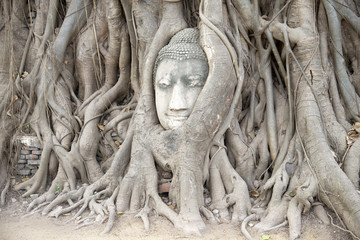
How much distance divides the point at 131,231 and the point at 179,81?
1.52m

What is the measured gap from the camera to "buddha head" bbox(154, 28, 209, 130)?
11.5 feet

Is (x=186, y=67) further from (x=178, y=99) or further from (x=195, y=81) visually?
(x=178, y=99)

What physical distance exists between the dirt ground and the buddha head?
1026 mm

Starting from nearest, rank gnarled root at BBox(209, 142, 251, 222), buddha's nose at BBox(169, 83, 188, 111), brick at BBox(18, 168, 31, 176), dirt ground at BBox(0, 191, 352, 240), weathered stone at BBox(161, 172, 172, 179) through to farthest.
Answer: dirt ground at BBox(0, 191, 352, 240) < gnarled root at BBox(209, 142, 251, 222) < buddha's nose at BBox(169, 83, 188, 111) < weathered stone at BBox(161, 172, 172, 179) < brick at BBox(18, 168, 31, 176)

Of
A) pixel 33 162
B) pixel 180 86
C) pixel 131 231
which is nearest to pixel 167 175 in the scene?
pixel 131 231

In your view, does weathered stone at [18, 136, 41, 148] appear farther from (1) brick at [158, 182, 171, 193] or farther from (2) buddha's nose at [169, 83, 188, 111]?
(2) buddha's nose at [169, 83, 188, 111]

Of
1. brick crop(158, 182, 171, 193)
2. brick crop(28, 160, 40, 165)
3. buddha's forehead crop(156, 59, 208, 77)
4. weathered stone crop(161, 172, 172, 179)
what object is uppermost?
buddha's forehead crop(156, 59, 208, 77)

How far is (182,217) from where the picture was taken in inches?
121

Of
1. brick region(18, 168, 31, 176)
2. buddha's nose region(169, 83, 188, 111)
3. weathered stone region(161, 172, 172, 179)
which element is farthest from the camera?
brick region(18, 168, 31, 176)

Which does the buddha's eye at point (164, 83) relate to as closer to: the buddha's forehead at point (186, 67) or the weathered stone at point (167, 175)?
the buddha's forehead at point (186, 67)

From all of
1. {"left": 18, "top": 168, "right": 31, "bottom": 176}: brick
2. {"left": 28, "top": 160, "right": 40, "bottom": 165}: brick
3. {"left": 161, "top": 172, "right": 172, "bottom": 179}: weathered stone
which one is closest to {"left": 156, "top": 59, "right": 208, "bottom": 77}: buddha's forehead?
{"left": 161, "top": 172, "right": 172, "bottom": 179}: weathered stone

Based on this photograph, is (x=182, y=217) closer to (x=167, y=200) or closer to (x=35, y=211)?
(x=167, y=200)

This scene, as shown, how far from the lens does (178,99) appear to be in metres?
3.46

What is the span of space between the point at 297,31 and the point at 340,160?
1.39 metres
